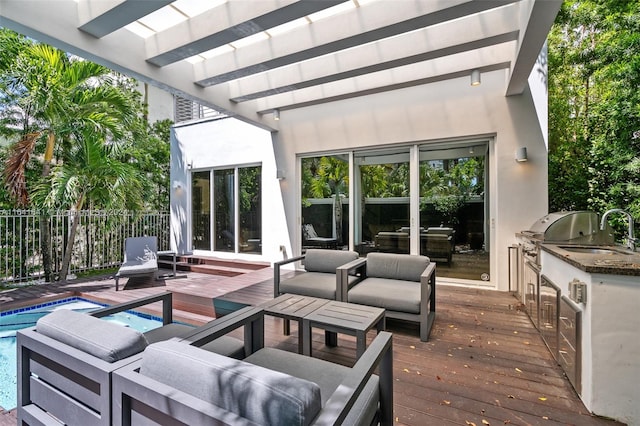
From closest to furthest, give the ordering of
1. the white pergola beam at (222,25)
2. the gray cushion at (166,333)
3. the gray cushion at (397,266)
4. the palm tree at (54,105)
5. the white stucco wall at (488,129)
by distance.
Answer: the gray cushion at (166,333) < the white pergola beam at (222,25) < the gray cushion at (397,266) < the white stucco wall at (488,129) < the palm tree at (54,105)

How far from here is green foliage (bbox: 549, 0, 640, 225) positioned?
5422 millimetres

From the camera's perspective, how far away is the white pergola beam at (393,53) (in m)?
3.30

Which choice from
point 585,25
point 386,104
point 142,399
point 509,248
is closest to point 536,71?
point 386,104

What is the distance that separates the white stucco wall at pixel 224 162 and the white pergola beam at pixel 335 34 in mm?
2451

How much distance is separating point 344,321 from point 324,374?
0.64 m

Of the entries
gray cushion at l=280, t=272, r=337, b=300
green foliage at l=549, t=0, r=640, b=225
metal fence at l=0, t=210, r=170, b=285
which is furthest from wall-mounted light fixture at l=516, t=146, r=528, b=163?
metal fence at l=0, t=210, r=170, b=285

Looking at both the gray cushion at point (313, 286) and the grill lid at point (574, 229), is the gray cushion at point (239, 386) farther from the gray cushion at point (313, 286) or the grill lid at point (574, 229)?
the grill lid at point (574, 229)

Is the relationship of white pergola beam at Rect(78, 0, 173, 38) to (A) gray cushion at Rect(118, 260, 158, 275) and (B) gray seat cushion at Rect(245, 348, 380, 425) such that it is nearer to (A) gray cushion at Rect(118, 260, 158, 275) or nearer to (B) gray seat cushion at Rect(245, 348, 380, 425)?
(B) gray seat cushion at Rect(245, 348, 380, 425)

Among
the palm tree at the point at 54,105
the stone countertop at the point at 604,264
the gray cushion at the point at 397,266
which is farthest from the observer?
the palm tree at the point at 54,105

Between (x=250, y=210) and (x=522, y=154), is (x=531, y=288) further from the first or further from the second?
(x=250, y=210)

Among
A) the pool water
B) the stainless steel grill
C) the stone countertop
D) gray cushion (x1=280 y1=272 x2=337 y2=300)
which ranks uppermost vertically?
the stainless steel grill

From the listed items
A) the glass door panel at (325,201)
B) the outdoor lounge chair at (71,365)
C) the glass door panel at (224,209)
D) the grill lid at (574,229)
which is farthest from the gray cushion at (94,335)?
the glass door panel at (224,209)

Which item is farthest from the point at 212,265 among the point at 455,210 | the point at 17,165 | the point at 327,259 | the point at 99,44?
the point at 455,210

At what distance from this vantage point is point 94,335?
4.57ft
